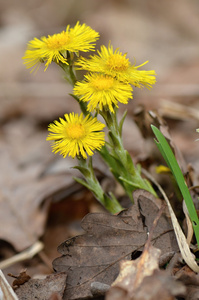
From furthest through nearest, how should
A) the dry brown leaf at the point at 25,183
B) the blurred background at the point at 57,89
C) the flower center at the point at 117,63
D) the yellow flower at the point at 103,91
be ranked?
the blurred background at the point at 57,89 < the dry brown leaf at the point at 25,183 < the flower center at the point at 117,63 < the yellow flower at the point at 103,91

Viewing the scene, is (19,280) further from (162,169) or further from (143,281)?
(162,169)

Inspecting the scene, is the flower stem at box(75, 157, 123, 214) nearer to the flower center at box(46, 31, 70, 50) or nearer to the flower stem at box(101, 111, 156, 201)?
the flower stem at box(101, 111, 156, 201)

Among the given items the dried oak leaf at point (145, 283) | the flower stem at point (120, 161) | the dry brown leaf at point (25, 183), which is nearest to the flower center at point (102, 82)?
the flower stem at point (120, 161)

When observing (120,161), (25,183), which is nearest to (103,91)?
(120,161)

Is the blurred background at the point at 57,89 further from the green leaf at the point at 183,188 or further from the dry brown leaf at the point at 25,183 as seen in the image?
the green leaf at the point at 183,188

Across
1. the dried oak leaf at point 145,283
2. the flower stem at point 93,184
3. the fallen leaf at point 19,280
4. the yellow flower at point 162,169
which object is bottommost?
the dried oak leaf at point 145,283

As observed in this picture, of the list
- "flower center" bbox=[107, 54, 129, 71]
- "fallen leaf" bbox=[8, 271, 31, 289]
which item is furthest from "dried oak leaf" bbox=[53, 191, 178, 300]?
"flower center" bbox=[107, 54, 129, 71]

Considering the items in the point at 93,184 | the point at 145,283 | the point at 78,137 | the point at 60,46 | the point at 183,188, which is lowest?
the point at 145,283
